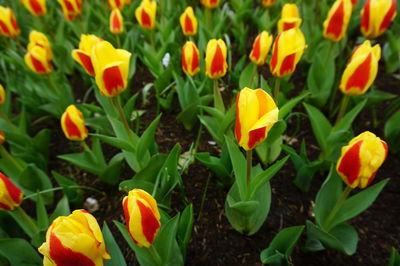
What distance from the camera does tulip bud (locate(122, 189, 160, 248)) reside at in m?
0.79

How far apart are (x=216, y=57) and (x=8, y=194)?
88 centimetres

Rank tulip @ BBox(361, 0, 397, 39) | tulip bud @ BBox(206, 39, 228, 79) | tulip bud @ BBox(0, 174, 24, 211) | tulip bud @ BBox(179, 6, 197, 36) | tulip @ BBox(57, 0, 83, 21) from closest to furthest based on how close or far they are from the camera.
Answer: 1. tulip bud @ BBox(0, 174, 24, 211)
2. tulip bud @ BBox(206, 39, 228, 79)
3. tulip @ BBox(361, 0, 397, 39)
4. tulip bud @ BBox(179, 6, 197, 36)
5. tulip @ BBox(57, 0, 83, 21)

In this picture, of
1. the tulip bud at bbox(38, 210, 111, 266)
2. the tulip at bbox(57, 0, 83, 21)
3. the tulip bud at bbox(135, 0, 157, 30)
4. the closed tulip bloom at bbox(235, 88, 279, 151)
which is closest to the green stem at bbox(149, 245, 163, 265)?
the tulip bud at bbox(38, 210, 111, 266)

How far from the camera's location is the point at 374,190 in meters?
1.16

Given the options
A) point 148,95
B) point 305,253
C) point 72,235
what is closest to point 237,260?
point 305,253

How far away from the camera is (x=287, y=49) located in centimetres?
119

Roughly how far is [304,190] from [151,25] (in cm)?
127

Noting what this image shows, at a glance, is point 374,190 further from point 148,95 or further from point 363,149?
point 148,95

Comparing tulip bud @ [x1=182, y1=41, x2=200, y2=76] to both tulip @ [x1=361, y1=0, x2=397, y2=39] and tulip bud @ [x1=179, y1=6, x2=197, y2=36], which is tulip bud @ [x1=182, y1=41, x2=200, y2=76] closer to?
tulip bud @ [x1=179, y1=6, x2=197, y2=36]

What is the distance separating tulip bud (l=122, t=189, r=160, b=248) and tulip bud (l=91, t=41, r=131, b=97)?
1.52 feet

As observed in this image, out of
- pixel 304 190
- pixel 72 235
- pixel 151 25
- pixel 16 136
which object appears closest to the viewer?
pixel 72 235

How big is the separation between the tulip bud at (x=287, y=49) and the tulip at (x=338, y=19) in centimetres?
39

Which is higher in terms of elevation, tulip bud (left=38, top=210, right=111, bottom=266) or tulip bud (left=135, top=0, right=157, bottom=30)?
tulip bud (left=135, top=0, right=157, bottom=30)

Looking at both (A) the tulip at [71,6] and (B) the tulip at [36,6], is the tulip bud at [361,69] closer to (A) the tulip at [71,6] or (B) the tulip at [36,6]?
(A) the tulip at [71,6]
